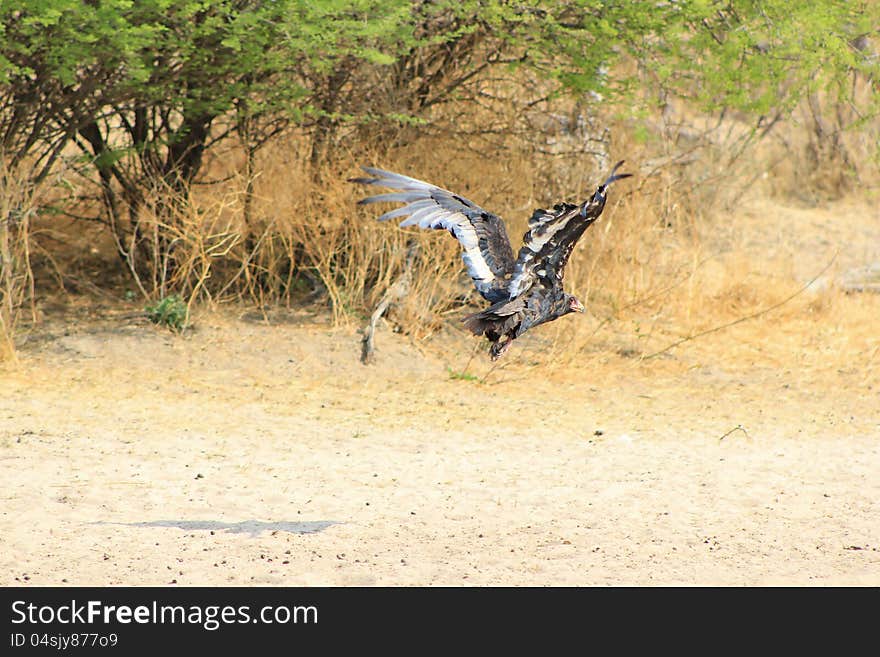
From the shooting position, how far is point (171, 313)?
1095 centimetres

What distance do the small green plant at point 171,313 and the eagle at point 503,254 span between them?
548cm

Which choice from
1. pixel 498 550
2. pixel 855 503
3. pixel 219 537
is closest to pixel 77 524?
pixel 219 537

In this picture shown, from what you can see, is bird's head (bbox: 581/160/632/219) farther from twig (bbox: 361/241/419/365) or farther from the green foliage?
twig (bbox: 361/241/419/365)

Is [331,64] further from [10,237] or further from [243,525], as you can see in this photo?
[243,525]

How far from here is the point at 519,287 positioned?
18.9 feet

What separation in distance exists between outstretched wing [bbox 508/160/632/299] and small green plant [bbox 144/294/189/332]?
5.76 m

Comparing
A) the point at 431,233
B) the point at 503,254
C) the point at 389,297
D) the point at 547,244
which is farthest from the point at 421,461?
the point at 431,233

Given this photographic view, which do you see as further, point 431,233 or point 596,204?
point 431,233

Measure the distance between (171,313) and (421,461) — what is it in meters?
3.87

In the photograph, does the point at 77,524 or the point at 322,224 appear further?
the point at 322,224

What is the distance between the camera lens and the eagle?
5648mm

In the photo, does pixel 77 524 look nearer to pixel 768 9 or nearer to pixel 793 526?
pixel 793 526

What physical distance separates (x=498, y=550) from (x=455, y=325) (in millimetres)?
5934

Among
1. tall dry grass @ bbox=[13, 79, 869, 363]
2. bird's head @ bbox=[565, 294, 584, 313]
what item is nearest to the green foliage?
tall dry grass @ bbox=[13, 79, 869, 363]
